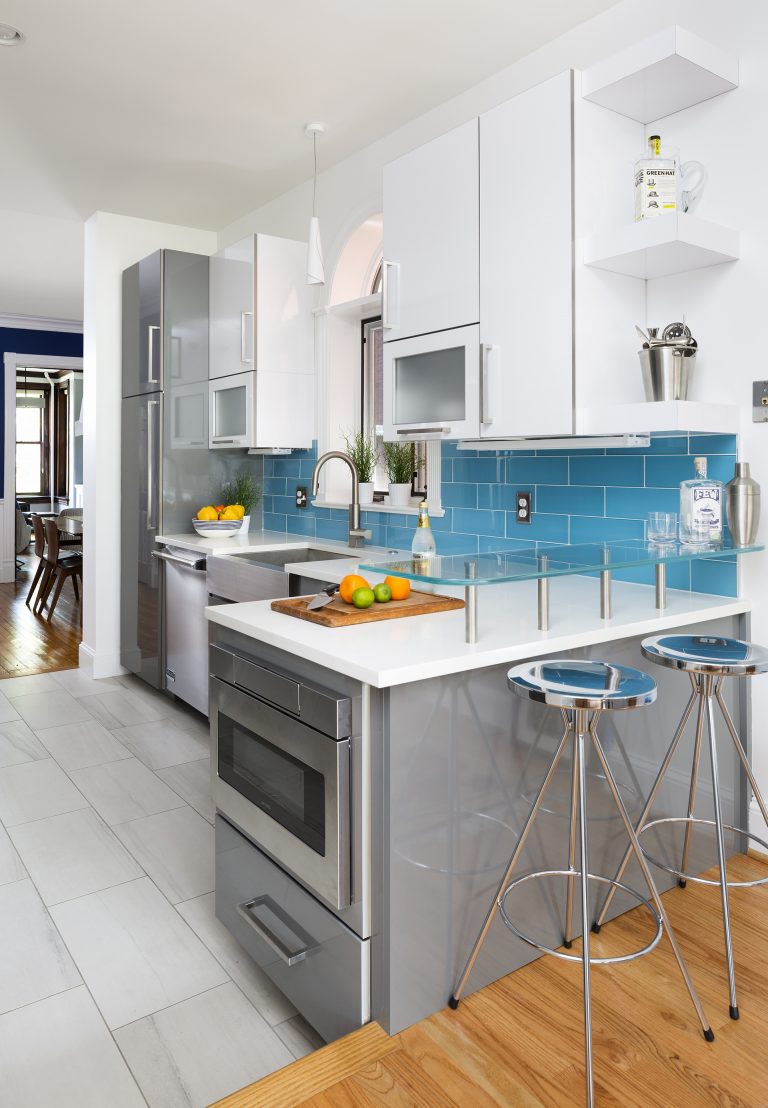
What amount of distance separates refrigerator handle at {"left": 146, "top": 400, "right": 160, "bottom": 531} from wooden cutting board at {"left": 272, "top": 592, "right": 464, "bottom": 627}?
2.49 metres

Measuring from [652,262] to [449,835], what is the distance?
174 cm

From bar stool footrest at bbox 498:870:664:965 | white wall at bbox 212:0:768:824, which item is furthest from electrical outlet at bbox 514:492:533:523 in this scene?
bar stool footrest at bbox 498:870:664:965

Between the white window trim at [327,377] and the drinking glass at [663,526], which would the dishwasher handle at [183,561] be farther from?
the drinking glass at [663,526]

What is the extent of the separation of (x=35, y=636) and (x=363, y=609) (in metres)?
4.91

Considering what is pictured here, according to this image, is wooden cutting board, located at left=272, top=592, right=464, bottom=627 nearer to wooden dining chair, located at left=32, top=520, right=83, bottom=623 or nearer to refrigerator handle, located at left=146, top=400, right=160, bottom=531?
refrigerator handle, located at left=146, top=400, right=160, bottom=531

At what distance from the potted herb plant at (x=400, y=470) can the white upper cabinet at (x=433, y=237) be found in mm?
813

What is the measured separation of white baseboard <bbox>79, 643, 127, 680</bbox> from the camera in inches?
192

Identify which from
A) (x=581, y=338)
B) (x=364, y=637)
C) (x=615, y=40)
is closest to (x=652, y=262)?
(x=581, y=338)

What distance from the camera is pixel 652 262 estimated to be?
2.34 metres

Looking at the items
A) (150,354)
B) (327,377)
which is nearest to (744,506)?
(327,377)

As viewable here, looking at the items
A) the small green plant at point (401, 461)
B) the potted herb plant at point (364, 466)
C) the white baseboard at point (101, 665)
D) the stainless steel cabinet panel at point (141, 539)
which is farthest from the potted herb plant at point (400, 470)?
the white baseboard at point (101, 665)

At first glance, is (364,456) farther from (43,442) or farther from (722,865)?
(43,442)

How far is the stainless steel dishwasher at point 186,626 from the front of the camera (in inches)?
155

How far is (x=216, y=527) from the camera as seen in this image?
4285mm
